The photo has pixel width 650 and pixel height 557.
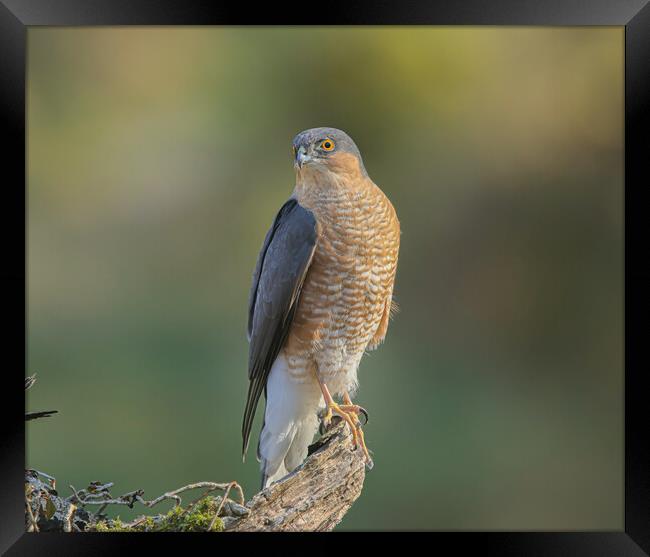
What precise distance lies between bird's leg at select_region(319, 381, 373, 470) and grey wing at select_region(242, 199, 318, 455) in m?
0.26

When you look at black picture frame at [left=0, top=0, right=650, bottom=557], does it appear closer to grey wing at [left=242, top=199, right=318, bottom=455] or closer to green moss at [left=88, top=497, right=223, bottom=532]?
green moss at [left=88, top=497, right=223, bottom=532]

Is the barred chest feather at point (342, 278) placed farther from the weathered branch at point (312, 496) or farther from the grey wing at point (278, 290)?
the weathered branch at point (312, 496)

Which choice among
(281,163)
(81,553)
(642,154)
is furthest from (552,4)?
(281,163)

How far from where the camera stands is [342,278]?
10.4 ft

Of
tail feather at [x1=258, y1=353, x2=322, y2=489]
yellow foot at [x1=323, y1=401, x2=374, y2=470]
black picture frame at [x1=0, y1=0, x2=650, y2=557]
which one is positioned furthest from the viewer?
tail feather at [x1=258, y1=353, x2=322, y2=489]

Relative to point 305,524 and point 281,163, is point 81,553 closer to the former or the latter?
point 305,524

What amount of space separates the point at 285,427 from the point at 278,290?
1.99ft

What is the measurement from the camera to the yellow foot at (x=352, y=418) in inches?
123

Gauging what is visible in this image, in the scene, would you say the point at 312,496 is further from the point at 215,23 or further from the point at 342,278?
the point at 215,23

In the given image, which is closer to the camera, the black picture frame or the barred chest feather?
the black picture frame

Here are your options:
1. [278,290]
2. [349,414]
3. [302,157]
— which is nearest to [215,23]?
[302,157]

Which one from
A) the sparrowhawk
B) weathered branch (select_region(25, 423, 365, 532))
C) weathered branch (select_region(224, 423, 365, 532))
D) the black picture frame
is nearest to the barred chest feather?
the sparrowhawk

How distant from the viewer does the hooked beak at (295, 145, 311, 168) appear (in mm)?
3131

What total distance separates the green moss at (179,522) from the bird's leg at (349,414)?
649 millimetres
